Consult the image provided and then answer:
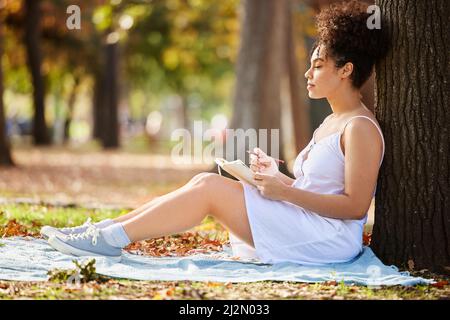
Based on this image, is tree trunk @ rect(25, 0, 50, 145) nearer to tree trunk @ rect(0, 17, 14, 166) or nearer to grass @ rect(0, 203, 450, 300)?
tree trunk @ rect(0, 17, 14, 166)

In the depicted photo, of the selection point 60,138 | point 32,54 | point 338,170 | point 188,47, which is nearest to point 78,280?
point 338,170

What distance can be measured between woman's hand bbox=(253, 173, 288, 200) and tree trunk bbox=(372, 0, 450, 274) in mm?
844

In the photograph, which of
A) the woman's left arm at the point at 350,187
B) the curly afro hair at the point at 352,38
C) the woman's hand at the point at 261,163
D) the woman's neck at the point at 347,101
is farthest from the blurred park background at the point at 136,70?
the woman's left arm at the point at 350,187

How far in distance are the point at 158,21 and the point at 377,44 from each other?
2444 centimetres

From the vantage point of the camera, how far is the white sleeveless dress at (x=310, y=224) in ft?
16.8

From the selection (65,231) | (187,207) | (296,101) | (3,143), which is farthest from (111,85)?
(187,207)

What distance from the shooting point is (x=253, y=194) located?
5141 mm

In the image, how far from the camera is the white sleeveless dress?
16.8 feet

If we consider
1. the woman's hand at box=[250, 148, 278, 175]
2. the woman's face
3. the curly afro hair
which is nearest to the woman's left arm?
the woman's hand at box=[250, 148, 278, 175]

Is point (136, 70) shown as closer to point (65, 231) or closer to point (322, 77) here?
point (65, 231)

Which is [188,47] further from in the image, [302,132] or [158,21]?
[302,132]

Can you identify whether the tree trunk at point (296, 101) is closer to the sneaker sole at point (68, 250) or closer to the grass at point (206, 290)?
the sneaker sole at point (68, 250)

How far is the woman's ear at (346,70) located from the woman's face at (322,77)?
0.03 meters

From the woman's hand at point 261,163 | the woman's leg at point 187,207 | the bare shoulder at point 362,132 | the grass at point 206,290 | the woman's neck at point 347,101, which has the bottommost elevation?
the grass at point 206,290
